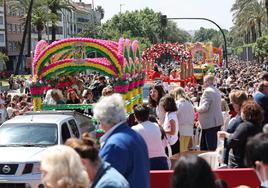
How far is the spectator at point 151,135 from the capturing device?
7.91 m

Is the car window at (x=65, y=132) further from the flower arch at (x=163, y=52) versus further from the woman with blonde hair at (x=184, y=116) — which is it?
the flower arch at (x=163, y=52)

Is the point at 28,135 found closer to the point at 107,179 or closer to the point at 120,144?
the point at 120,144

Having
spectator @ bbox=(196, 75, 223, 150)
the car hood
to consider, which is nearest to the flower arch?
spectator @ bbox=(196, 75, 223, 150)

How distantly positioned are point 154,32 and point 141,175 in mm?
120466

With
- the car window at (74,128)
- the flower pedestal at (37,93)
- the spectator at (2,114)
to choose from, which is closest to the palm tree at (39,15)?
the flower pedestal at (37,93)

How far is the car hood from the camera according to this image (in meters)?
10.2

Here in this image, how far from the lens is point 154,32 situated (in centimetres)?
12550

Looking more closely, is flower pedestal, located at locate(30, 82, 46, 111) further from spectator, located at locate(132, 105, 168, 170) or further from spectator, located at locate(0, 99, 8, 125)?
spectator, located at locate(132, 105, 168, 170)

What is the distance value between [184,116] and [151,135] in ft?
11.0

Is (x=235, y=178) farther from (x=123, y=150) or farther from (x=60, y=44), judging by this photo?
(x=60, y=44)

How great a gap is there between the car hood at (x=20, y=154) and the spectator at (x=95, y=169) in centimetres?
552

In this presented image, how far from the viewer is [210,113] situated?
37.8ft

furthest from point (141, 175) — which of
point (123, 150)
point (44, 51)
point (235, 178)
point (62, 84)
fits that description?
point (62, 84)

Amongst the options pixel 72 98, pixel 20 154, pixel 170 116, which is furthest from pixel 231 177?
pixel 72 98
